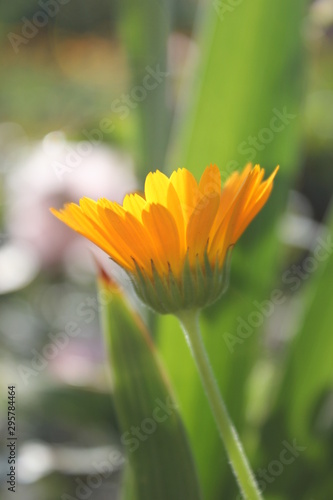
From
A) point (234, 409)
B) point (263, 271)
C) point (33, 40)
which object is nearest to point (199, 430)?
point (234, 409)

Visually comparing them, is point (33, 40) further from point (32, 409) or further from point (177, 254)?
point (177, 254)

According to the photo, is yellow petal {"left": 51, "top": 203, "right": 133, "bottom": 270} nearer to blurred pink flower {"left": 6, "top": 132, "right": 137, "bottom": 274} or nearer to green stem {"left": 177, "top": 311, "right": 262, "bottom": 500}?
green stem {"left": 177, "top": 311, "right": 262, "bottom": 500}
